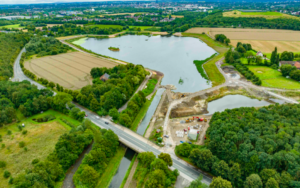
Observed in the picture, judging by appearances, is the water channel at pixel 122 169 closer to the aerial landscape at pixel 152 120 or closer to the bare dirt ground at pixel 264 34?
the aerial landscape at pixel 152 120

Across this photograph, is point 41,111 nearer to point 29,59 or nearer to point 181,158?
point 181,158

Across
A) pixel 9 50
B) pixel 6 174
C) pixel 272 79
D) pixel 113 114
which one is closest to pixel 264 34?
pixel 272 79

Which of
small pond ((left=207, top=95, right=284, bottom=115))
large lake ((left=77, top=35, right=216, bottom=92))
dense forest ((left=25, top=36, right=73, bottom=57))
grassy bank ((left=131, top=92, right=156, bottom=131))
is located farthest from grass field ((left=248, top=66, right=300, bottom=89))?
dense forest ((left=25, top=36, right=73, bottom=57))

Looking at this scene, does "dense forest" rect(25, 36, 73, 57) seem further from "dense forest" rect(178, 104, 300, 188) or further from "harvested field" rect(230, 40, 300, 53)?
"harvested field" rect(230, 40, 300, 53)

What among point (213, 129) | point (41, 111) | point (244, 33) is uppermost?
point (244, 33)

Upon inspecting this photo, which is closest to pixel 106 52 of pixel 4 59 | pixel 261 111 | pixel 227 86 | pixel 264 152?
pixel 4 59

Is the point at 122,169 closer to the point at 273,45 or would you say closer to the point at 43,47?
the point at 43,47

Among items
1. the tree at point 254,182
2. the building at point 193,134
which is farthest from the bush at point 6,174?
the tree at point 254,182
